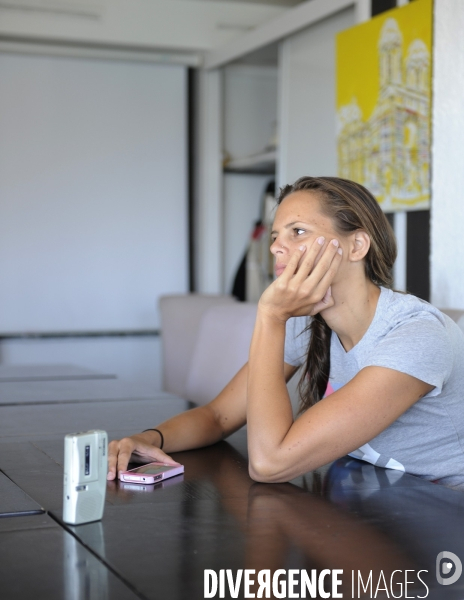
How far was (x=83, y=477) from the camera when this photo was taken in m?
1.02

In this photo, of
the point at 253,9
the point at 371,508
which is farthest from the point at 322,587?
the point at 253,9

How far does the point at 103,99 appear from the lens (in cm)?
457

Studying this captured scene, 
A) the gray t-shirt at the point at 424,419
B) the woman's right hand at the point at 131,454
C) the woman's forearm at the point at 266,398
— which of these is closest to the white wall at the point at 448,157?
the gray t-shirt at the point at 424,419

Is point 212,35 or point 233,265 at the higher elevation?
point 212,35

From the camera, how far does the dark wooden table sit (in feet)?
2.76

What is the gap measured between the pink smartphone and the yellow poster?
5.66 feet

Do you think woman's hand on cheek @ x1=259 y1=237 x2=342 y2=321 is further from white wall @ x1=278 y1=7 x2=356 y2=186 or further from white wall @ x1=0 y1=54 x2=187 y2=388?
white wall @ x1=0 y1=54 x2=187 y2=388

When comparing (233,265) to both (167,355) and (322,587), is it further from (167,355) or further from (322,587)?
(322,587)

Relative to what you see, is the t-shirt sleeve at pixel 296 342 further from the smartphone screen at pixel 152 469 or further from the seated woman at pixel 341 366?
the smartphone screen at pixel 152 469

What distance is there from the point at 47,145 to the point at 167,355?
147cm

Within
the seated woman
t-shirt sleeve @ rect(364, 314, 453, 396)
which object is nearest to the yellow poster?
the seated woman

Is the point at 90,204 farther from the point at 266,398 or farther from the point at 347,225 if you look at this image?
the point at 266,398

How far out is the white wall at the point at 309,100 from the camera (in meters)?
3.53

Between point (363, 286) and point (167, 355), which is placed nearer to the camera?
point (363, 286)
